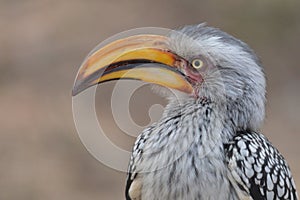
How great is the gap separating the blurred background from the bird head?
3.86 metres

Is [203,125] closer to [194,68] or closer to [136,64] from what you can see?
[194,68]

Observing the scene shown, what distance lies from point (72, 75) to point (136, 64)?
5801 millimetres

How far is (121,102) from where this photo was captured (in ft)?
16.9

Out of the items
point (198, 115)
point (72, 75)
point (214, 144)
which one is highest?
point (72, 75)

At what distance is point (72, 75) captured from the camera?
32.8ft

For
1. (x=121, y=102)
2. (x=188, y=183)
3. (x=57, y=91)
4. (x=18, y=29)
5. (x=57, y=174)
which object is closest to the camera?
(x=188, y=183)

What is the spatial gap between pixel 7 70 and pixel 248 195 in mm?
6513

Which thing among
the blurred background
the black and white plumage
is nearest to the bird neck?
the black and white plumage

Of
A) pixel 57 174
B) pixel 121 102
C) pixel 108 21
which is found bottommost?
pixel 57 174

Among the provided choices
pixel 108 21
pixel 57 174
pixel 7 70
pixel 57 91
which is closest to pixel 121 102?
pixel 57 174

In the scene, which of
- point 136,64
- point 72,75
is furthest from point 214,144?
point 72,75

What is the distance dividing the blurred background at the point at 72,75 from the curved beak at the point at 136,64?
3.87m

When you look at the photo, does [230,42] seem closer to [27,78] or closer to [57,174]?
[57,174]

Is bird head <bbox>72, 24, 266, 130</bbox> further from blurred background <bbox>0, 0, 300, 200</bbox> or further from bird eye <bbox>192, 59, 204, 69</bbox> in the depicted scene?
blurred background <bbox>0, 0, 300, 200</bbox>
